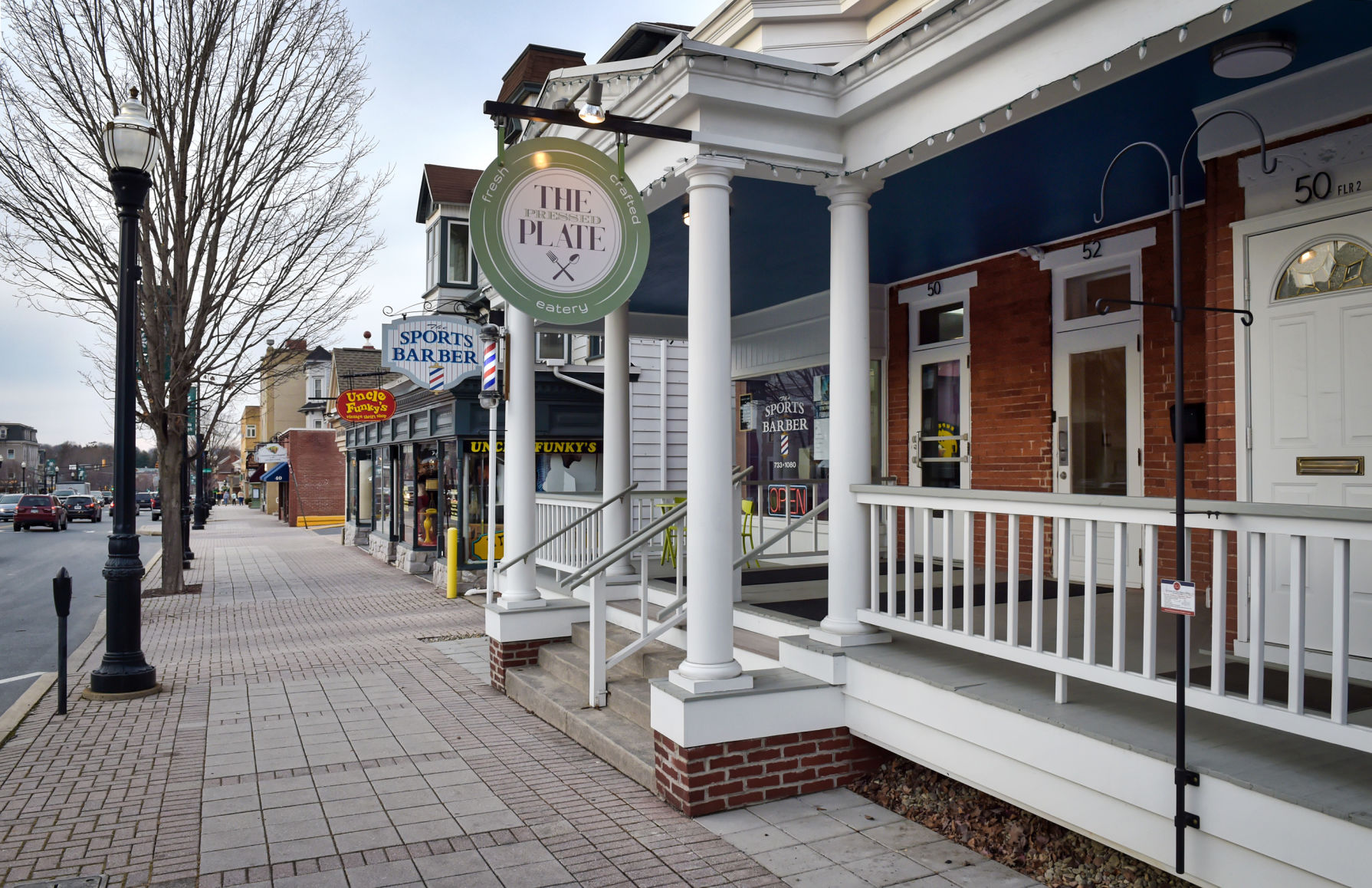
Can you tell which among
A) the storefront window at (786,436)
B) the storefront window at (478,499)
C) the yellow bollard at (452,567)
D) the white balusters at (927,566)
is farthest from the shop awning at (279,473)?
the white balusters at (927,566)

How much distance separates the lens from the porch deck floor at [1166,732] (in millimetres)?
3145

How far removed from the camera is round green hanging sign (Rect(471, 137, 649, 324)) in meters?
4.96

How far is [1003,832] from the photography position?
445 centimetres

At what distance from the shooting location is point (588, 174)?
528cm

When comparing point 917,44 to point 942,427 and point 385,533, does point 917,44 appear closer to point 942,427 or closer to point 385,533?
point 942,427

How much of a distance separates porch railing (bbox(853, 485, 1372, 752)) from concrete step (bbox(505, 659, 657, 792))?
1.61 meters

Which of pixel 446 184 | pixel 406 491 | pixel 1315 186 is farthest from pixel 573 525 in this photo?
pixel 446 184

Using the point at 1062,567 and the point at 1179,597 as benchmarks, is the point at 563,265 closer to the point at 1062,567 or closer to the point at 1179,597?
the point at 1062,567

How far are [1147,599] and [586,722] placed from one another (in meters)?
3.73

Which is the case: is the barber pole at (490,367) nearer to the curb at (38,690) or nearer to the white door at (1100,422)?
the curb at (38,690)

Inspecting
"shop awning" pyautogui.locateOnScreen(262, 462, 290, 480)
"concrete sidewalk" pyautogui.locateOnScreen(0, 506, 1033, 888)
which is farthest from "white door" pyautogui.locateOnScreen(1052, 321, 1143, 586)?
"shop awning" pyautogui.locateOnScreen(262, 462, 290, 480)

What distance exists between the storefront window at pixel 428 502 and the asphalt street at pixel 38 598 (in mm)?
5402

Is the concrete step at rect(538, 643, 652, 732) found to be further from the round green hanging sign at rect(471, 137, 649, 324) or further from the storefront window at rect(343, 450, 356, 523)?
the storefront window at rect(343, 450, 356, 523)

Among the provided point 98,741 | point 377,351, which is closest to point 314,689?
point 98,741
